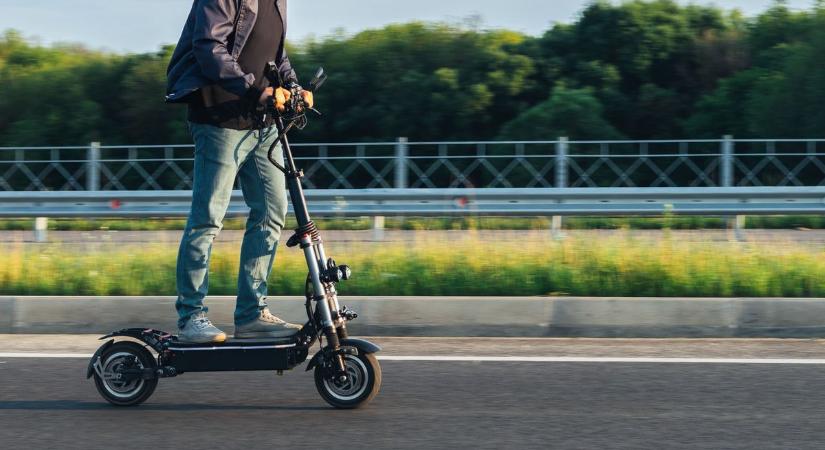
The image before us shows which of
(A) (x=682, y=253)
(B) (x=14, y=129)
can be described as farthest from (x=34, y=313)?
(B) (x=14, y=129)

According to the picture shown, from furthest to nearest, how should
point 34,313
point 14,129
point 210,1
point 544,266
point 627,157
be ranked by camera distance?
point 14,129 → point 627,157 → point 544,266 → point 34,313 → point 210,1

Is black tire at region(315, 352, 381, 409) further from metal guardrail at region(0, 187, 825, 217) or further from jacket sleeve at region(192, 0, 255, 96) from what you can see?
metal guardrail at region(0, 187, 825, 217)

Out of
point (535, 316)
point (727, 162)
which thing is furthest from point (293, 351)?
point (727, 162)

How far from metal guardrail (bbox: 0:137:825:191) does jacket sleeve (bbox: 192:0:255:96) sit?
1335 centimetres

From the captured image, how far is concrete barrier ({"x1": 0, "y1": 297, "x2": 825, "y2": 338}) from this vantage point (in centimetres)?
720

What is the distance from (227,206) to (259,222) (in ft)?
0.52

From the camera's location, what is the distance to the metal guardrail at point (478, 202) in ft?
47.9

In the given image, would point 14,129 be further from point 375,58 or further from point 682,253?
point 682,253

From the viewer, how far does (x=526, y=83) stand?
2361 centimetres

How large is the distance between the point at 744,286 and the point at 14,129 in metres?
19.9

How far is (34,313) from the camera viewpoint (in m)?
7.57

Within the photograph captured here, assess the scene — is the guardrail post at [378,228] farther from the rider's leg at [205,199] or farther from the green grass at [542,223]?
the rider's leg at [205,199]

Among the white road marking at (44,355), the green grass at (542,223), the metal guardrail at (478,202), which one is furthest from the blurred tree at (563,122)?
the white road marking at (44,355)

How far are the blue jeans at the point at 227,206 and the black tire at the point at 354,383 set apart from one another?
0.47m
